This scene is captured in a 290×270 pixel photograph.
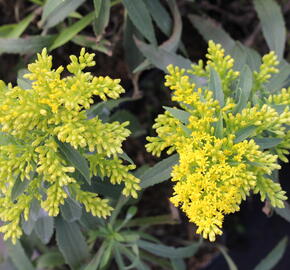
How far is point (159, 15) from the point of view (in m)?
1.46

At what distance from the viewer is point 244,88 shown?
1133 millimetres

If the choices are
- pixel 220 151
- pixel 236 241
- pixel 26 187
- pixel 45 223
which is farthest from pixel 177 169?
pixel 236 241

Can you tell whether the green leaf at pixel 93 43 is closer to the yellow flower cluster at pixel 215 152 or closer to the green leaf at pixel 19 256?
the yellow flower cluster at pixel 215 152

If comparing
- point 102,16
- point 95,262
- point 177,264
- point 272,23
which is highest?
point 102,16

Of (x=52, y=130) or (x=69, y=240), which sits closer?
(x=52, y=130)

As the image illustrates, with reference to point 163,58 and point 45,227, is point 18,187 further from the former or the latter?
point 163,58

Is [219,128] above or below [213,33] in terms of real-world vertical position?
below

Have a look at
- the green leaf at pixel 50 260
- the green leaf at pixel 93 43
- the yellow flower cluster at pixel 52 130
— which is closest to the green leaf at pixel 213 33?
the green leaf at pixel 93 43

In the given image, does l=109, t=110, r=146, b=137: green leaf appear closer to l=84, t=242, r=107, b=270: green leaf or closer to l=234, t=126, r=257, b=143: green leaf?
l=84, t=242, r=107, b=270: green leaf

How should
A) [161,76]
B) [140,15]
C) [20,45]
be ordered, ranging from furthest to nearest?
[161,76]
[20,45]
[140,15]

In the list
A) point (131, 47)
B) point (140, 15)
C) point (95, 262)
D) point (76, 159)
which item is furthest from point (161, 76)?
point (76, 159)

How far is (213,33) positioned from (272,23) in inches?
8.0

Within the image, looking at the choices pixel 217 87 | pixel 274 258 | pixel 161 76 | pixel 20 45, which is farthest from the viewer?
pixel 161 76

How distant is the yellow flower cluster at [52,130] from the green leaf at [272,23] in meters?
0.73
